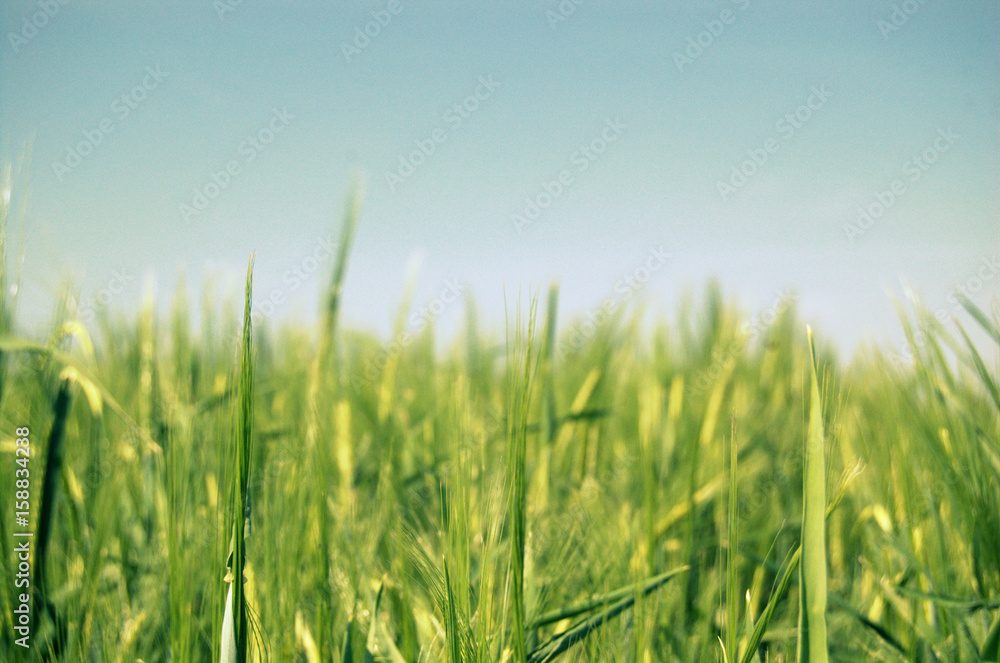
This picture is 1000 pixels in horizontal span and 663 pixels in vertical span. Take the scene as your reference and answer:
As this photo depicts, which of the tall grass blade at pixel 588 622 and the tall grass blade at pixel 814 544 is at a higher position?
the tall grass blade at pixel 814 544

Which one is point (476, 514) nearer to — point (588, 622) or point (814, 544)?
point (588, 622)

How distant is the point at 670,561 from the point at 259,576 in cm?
48

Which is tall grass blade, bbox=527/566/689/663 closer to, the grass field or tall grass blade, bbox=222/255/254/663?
the grass field

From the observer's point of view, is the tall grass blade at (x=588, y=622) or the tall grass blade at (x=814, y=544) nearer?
the tall grass blade at (x=814, y=544)

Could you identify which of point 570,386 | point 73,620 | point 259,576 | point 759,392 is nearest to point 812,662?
point 259,576

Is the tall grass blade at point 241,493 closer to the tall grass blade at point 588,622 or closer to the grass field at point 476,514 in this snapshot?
the grass field at point 476,514

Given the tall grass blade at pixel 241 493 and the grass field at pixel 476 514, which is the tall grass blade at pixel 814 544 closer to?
the grass field at pixel 476 514

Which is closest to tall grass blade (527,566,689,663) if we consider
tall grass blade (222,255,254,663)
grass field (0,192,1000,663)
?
grass field (0,192,1000,663)

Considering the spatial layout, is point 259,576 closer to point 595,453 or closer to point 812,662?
point 812,662

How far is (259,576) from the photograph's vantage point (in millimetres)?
508

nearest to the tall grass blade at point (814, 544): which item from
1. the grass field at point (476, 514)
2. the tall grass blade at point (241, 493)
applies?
the grass field at point (476, 514)

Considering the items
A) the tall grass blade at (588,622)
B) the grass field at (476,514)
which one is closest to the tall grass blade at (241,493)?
the grass field at (476,514)

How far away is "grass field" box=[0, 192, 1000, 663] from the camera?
35cm

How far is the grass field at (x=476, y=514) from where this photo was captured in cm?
35
